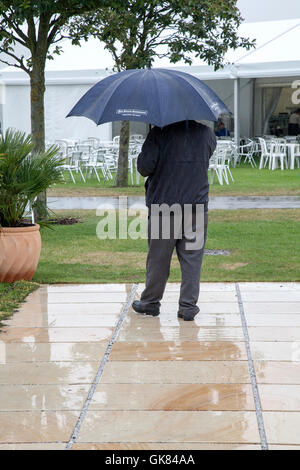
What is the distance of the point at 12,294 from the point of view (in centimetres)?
633

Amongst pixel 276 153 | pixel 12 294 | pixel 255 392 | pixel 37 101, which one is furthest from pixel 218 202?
pixel 255 392

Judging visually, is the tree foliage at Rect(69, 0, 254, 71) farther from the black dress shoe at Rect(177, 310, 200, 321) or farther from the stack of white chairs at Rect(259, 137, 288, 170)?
the black dress shoe at Rect(177, 310, 200, 321)

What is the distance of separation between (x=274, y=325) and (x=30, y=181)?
8.79ft

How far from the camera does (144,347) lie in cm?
484

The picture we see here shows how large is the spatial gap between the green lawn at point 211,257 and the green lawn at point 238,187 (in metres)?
3.18

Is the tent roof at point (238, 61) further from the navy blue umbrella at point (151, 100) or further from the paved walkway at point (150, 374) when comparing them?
the navy blue umbrella at point (151, 100)

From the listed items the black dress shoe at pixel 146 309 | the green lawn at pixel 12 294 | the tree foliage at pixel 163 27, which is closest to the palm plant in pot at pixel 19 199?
the green lawn at pixel 12 294

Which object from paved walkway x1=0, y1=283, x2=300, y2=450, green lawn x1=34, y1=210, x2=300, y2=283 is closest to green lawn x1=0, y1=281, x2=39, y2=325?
paved walkway x1=0, y1=283, x2=300, y2=450

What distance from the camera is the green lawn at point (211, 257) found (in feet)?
23.6

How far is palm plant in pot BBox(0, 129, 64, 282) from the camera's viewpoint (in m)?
6.63

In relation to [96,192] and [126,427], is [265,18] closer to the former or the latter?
[96,192]

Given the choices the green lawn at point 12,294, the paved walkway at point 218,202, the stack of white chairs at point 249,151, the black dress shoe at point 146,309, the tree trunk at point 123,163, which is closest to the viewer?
the black dress shoe at point 146,309

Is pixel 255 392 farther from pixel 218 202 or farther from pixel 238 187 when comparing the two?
pixel 238 187

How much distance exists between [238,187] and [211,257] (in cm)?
710
